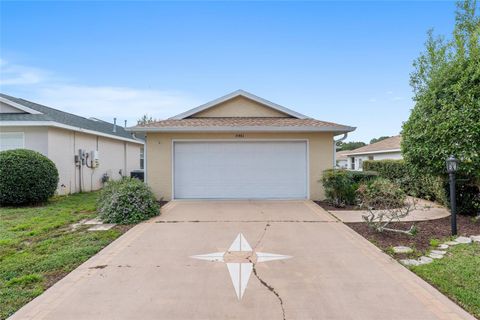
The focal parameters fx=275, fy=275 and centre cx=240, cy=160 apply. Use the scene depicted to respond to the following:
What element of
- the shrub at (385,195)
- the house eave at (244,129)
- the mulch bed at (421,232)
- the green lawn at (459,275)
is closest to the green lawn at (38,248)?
the house eave at (244,129)

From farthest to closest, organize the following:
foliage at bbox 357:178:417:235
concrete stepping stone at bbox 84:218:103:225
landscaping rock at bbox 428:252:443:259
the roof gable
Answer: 1. the roof gable
2. concrete stepping stone at bbox 84:218:103:225
3. foliage at bbox 357:178:417:235
4. landscaping rock at bbox 428:252:443:259

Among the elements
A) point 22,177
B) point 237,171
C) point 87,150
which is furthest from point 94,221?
point 87,150

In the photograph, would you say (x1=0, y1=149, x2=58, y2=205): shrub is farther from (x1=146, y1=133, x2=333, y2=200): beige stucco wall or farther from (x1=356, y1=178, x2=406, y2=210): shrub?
(x1=356, y1=178, x2=406, y2=210): shrub

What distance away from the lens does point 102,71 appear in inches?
591

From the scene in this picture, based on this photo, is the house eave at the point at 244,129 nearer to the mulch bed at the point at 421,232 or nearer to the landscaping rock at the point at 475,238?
the mulch bed at the point at 421,232

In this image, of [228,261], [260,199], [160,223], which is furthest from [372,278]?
[260,199]

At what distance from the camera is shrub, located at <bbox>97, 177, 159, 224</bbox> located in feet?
24.6

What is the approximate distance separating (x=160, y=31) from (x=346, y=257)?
11.6 m

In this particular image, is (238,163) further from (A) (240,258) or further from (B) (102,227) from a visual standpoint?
(A) (240,258)

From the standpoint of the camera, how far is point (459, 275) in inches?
158

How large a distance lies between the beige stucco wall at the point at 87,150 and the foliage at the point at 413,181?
45.0 feet

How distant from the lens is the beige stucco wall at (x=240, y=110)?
41.8ft

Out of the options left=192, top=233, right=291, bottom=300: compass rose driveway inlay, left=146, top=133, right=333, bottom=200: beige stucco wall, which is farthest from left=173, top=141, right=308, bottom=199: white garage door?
left=192, top=233, right=291, bottom=300: compass rose driveway inlay

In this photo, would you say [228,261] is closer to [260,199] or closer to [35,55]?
[260,199]
